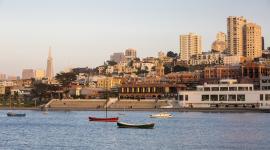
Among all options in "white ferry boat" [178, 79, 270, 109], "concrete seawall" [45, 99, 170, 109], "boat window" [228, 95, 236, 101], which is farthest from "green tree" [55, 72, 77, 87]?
"boat window" [228, 95, 236, 101]

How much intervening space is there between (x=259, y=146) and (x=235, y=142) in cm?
303

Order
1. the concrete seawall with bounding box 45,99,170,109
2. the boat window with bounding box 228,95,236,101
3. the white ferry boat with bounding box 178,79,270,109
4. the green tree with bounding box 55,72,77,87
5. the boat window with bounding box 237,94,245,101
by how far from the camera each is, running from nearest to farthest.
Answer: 1. the white ferry boat with bounding box 178,79,270,109
2. the boat window with bounding box 237,94,245,101
3. the boat window with bounding box 228,95,236,101
4. the concrete seawall with bounding box 45,99,170,109
5. the green tree with bounding box 55,72,77,87

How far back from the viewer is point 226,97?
10688cm

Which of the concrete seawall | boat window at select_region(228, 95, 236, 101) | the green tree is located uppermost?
the green tree

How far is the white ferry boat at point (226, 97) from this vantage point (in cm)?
10525

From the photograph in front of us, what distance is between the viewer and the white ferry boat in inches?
4144

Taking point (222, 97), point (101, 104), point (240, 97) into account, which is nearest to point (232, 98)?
point (240, 97)

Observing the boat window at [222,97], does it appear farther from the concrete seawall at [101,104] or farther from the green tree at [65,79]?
the green tree at [65,79]

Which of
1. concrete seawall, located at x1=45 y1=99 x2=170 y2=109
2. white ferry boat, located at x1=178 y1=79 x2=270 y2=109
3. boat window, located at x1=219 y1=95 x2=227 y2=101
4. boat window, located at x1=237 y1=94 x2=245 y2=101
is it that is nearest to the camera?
white ferry boat, located at x1=178 y1=79 x2=270 y2=109

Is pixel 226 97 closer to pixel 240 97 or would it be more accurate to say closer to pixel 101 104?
pixel 240 97

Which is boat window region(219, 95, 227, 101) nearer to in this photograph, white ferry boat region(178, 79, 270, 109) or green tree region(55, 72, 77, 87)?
white ferry boat region(178, 79, 270, 109)

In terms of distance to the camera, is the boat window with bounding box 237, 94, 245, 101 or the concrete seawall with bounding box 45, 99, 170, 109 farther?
the concrete seawall with bounding box 45, 99, 170, 109

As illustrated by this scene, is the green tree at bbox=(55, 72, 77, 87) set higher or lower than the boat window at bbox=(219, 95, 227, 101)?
higher

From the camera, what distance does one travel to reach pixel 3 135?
178ft
